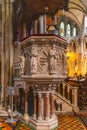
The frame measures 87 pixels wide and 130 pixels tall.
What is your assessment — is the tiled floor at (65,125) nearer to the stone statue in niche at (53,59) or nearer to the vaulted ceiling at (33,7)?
the stone statue in niche at (53,59)

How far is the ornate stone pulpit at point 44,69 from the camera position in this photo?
620 cm

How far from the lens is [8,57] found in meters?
8.78

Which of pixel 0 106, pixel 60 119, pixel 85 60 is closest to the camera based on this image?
pixel 60 119

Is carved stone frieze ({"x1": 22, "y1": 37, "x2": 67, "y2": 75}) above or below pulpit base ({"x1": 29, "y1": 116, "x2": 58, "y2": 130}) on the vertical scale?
above

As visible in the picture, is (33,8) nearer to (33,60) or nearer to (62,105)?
(33,60)

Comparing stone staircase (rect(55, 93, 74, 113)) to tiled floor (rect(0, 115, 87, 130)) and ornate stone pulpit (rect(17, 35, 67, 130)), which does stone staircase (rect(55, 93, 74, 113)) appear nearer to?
tiled floor (rect(0, 115, 87, 130))

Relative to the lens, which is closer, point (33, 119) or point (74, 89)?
point (33, 119)

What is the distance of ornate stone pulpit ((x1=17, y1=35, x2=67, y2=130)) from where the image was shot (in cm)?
620

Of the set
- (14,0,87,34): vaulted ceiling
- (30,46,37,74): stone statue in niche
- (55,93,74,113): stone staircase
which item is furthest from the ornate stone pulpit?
(55,93,74,113): stone staircase

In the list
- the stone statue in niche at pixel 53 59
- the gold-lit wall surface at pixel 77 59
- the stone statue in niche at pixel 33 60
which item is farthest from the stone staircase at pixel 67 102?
the gold-lit wall surface at pixel 77 59

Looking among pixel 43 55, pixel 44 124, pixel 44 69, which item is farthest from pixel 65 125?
pixel 43 55

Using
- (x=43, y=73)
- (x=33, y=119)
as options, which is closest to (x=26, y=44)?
(x=43, y=73)

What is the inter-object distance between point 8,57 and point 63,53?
2895 millimetres

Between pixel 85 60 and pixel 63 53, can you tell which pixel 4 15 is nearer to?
pixel 63 53
